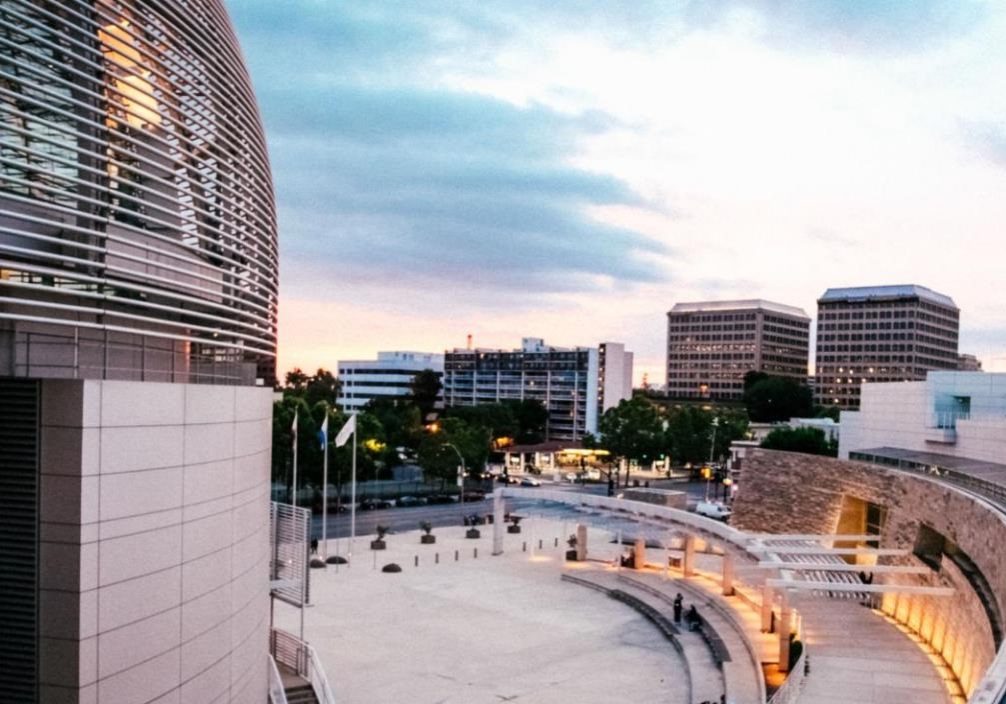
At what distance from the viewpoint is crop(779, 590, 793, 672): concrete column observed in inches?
1091

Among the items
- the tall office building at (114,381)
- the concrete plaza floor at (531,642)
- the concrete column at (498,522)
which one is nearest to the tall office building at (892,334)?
the concrete column at (498,522)

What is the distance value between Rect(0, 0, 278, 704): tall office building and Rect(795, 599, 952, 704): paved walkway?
49.2ft

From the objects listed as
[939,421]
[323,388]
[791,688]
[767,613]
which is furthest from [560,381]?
[791,688]

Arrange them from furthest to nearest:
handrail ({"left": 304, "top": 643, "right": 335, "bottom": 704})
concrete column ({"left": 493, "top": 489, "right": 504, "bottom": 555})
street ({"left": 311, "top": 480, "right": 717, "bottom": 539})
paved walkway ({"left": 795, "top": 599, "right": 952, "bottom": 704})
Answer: street ({"left": 311, "top": 480, "right": 717, "bottom": 539}) → concrete column ({"left": 493, "top": 489, "right": 504, "bottom": 555}) → handrail ({"left": 304, "top": 643, "right": 335, "bottom": 704}) → paved walkway ({"left": 795, "top": 599, "right": 952, "bottom": 704})

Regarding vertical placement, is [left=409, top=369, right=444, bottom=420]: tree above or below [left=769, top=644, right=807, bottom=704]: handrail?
above

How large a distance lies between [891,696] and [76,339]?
20558 mm

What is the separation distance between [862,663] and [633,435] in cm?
7127

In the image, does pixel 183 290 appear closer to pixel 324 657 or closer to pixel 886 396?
pixel 324 657

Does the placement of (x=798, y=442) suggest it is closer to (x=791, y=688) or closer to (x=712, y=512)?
(x=712, y=512)

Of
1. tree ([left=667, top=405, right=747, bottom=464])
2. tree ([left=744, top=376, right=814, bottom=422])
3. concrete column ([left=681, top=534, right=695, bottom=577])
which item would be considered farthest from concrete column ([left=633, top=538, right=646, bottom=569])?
tree ([left=744, top=376, right=814, bottom=422])

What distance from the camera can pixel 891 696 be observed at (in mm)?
22141

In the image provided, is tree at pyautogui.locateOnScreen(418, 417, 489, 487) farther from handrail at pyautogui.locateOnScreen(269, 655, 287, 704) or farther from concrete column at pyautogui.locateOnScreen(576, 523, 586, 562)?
handrail at pyautogui.locateOnScreen(269, 655, 287, 704)

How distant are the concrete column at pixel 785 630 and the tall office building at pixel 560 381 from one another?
4669 inches

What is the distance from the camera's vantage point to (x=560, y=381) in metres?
151
